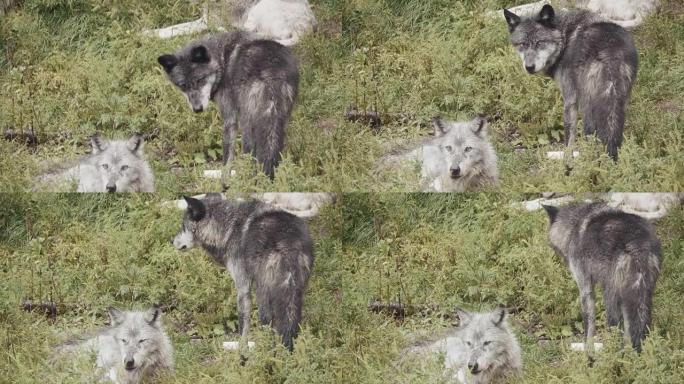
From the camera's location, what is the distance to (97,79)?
5.39m

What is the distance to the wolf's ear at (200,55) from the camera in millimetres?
5129

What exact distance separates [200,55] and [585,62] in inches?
72.7

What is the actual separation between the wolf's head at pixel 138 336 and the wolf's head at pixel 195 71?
3.55ft

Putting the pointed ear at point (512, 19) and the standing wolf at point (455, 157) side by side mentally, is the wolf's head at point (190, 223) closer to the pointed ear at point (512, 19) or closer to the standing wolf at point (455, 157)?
the standing wolf at point (455, 157)

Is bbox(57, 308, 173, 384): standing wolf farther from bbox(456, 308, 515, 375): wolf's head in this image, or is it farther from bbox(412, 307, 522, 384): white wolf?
bbox(456, 308, 515, 375): wolf's head

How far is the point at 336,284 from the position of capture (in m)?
5.29

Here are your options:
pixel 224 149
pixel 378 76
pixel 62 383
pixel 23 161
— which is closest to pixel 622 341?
pixel 378 76

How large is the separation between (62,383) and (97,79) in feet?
5.00

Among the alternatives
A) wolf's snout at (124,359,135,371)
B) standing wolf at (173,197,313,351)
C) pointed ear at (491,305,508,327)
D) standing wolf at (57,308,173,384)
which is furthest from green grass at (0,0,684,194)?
wolf's snout at (124,359,135,371)

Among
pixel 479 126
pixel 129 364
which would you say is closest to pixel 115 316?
pixel 129 364

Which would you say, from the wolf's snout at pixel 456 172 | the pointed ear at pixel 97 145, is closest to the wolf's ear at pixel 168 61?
the pointed ear at pixel 97 145

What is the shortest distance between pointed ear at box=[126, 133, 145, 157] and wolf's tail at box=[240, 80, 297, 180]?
0.52m

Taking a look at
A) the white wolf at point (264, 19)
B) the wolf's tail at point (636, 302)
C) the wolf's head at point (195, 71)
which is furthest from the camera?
the white wolf at point (264, 19)

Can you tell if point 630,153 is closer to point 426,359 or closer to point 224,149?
point 426,359
